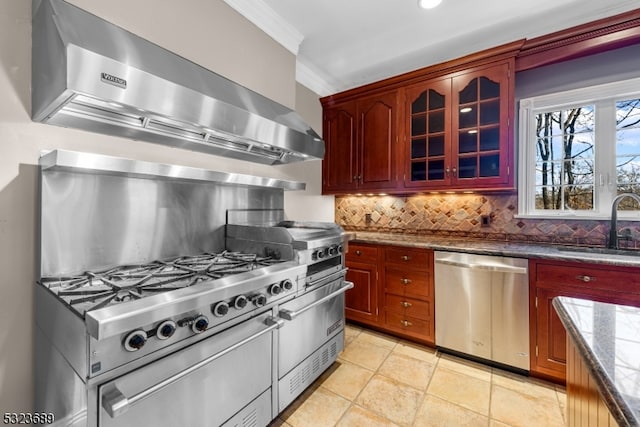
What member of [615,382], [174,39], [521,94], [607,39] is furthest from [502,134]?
[174,39]

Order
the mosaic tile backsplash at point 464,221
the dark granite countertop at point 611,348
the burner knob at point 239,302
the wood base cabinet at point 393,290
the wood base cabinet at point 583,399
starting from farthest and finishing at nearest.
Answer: the wood base cabinet at point 393,290, the mosaic tile backsplash at point 464,221, the burner knob at point 239,302, the wood base cabinet at point 583,399, the dark granite countertop at point 611,348

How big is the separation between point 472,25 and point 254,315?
3.00 meters

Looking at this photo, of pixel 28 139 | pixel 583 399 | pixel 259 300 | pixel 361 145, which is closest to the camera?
pixel 583 399

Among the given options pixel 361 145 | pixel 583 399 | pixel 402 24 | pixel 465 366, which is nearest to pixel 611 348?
pixel 583 399

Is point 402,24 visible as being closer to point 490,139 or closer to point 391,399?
point 490,139

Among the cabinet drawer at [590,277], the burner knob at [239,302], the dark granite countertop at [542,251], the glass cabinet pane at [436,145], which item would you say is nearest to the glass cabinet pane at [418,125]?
the glass cabinet pane at [436,145]

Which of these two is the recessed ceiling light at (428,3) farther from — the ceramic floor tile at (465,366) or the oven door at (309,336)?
the ceramic floor tile at (465,366)

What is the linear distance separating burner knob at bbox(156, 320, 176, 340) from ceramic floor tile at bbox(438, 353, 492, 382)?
2109mm

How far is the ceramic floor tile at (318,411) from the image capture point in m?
1.66

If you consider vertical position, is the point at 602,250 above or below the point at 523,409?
above

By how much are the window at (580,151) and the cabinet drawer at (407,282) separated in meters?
1.20

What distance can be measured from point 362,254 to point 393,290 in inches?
18.3

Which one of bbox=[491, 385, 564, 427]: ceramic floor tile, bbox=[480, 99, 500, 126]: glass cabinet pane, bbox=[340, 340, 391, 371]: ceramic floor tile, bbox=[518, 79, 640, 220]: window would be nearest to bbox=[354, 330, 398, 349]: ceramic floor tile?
bbox=[340, 340, 391, 371]: ceramic floor tile

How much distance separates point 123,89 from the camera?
1138mm
